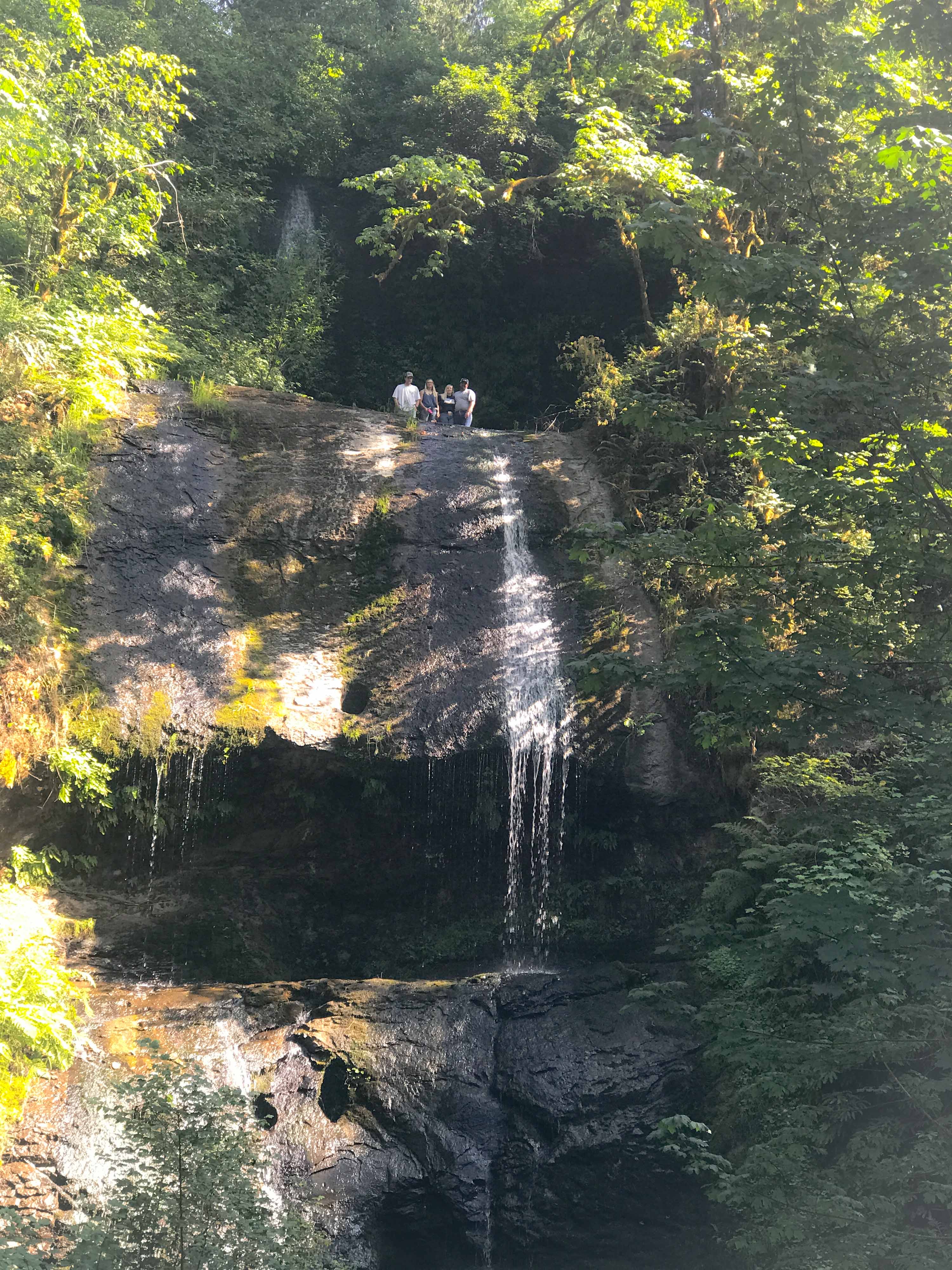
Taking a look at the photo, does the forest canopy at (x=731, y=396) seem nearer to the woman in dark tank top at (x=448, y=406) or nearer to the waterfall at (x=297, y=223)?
the waterfall at (x=297, y=223)

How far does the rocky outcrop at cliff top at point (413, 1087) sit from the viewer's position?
705 cm

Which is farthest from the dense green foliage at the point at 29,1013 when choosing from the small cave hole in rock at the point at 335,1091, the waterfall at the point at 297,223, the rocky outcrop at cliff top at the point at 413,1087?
the waterfall at the point at 297,223

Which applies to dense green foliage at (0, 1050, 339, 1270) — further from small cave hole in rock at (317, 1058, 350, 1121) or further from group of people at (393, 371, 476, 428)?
group of people at (393, 371, 476, 428)

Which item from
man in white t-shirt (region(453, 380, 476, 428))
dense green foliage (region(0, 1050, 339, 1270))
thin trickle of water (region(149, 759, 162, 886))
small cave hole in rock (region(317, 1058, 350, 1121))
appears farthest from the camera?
man in white t-shirt (region(453, 380, 476, 428))

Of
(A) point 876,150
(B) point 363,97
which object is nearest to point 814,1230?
(A) point 876,150

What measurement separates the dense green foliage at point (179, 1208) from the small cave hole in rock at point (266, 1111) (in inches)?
74.9

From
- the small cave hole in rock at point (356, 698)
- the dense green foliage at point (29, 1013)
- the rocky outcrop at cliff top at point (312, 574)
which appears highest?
the rocky outcrop at cliff top at point (312, 574)

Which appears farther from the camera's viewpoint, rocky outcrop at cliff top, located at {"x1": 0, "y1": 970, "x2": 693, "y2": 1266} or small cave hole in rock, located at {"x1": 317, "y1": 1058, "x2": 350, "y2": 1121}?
small cave hole in rock, located at {"x1": 317, "y1": 1058, "x2": 350, "y2": 1121}

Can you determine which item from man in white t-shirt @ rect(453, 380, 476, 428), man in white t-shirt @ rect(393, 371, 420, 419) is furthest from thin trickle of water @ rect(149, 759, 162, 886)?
man in white t-shirt @ rect(453, 380, 476, 428)

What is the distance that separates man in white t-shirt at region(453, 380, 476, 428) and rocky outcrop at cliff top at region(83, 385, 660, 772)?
3370mm

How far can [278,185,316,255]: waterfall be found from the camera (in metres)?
19.9

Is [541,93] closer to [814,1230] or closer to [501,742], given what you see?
[501,742]

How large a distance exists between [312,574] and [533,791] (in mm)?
3467

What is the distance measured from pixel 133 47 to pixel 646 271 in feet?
32.2
